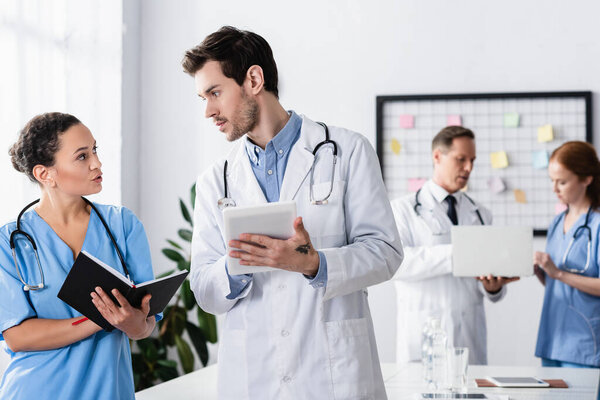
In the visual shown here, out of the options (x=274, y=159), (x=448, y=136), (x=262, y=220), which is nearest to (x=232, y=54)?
(x=274, y=159)

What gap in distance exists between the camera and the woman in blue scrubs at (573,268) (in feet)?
9.47

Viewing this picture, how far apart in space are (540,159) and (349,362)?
2.71 meters

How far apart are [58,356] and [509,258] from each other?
6.11ft

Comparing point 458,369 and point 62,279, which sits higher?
point 62,279

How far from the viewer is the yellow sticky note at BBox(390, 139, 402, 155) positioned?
4008 millimetres

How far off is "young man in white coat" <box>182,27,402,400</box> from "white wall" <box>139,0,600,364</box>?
238 cm

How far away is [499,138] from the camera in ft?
12.9

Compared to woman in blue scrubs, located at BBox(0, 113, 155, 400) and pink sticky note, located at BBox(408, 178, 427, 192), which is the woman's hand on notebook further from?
pink sticky note, located at BBox(408, 178, 427, 192)

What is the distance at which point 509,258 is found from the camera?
282 centimetres

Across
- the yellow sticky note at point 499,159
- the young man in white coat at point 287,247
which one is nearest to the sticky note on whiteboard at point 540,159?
the yellow sticky note at point 499,159

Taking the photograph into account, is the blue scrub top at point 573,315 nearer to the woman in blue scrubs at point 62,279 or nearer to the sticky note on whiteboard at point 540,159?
the sticky note on whiteboard at point 540,159

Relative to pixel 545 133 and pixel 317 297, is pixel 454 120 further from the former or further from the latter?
pixel 317 297

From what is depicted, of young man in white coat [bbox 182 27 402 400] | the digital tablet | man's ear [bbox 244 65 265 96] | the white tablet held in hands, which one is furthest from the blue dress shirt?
the digital tablet

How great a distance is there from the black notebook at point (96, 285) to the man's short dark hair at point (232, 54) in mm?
512
